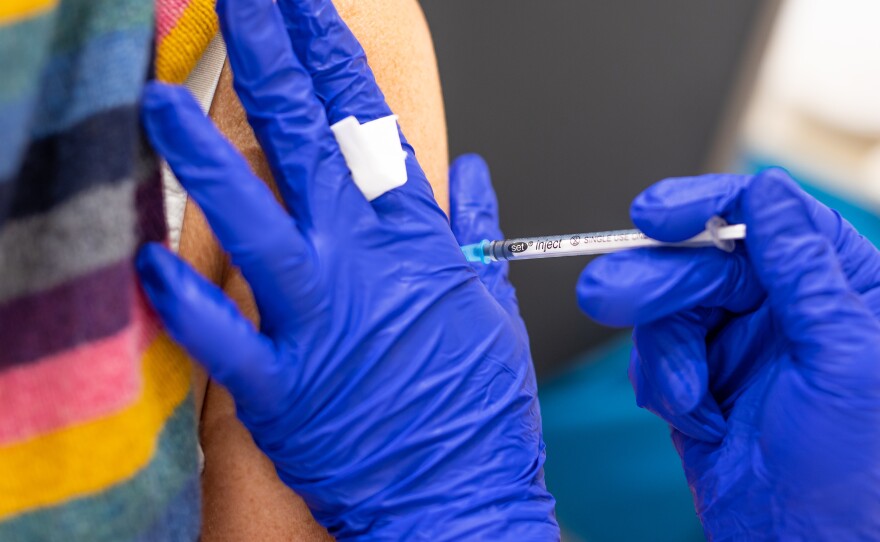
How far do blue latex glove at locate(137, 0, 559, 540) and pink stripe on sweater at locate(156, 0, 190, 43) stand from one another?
2.0 inches

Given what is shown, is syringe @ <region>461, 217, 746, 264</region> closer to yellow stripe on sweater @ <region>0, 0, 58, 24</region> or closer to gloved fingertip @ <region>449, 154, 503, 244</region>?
gloved fingertip @ <region>449, 154, 503, 244</region>

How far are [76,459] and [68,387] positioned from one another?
62 mm

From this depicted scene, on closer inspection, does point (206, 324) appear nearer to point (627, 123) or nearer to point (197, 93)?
point (197, 93)

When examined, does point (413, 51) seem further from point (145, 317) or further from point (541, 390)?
point (541, 390)

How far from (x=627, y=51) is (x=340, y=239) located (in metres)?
0.98

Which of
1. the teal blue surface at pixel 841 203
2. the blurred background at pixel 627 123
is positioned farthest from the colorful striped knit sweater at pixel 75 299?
A: the teal blue surface at pixel 841 203

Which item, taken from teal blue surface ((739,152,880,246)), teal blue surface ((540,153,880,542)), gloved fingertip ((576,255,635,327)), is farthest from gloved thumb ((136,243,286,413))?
teal blue surface ((739,152,880,246))

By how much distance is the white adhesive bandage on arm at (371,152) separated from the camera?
790mm

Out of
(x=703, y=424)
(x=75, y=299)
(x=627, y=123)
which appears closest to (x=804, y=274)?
(x=703, y=424)

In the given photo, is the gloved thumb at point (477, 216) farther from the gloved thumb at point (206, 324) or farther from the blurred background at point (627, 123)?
the gloved thumb at point (206, 324)

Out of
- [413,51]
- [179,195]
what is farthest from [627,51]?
[179,195]

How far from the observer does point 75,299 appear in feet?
1.97

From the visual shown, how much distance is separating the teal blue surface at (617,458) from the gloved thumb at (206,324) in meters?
1.15

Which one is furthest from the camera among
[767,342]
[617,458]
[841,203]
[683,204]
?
[617,458]
